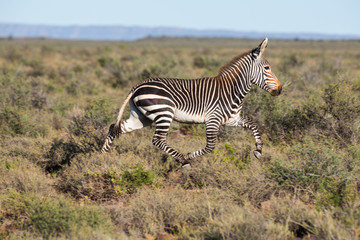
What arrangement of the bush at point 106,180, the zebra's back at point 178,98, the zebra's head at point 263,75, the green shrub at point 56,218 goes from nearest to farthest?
the green shrub at point 56,218 → the bush at point 106,180 → the zebra's back at point 178,98 → the zebra's head at point 263,75

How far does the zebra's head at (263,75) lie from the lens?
7824mm

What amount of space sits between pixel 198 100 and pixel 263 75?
1.33 metres

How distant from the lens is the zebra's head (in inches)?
308

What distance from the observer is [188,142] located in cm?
888

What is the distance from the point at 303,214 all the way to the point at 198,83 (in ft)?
11.4

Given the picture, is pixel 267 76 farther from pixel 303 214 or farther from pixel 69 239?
pixel 69 239

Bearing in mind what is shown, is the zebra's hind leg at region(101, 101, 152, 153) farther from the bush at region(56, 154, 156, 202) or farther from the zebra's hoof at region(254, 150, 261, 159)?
the zebra's hoof at region(254, 150, 261, 159)

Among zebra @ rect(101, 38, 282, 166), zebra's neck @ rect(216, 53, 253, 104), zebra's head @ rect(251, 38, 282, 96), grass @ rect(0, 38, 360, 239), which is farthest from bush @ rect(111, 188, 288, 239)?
zebra's head @ rect(251, 38, 282, 96)

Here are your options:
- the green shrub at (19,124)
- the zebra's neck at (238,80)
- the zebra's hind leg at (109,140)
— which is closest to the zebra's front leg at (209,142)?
the zebra's neck at (238,80)

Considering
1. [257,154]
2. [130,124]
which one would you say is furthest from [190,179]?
[130,124]

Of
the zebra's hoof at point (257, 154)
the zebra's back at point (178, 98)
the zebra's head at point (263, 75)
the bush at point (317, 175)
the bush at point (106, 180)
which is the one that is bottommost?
the bush at point (106, 180)

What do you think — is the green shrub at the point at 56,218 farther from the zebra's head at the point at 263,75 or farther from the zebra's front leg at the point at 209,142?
the zebra's head at the point at 263,75

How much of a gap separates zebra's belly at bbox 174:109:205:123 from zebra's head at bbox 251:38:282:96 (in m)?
1.27

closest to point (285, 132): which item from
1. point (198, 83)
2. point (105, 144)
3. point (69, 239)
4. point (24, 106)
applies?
point (198, 83)
